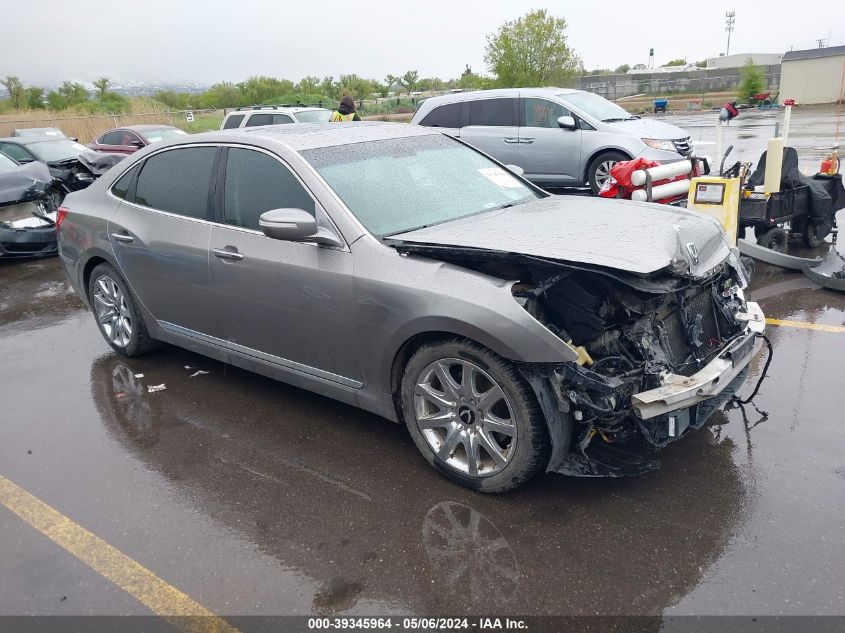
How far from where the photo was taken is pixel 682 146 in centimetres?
1121

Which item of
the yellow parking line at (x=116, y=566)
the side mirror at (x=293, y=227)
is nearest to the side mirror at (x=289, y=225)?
the side mirror at (x=293, y=227)

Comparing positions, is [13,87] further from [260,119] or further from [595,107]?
[595,107]

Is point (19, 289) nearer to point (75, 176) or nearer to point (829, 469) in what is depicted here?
point (75, 176)

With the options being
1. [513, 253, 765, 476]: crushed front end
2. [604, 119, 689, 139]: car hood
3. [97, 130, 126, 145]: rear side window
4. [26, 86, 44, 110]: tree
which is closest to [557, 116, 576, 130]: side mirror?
[604, 119, 689, 139]: car hood

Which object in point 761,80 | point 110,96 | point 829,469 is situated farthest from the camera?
point 110,96

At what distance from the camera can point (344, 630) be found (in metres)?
2.71

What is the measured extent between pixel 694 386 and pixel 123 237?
4.03m

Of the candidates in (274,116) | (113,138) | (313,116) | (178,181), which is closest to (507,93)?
(313,116)

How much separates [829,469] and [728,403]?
1.84 ft

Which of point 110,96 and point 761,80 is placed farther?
point 110,96

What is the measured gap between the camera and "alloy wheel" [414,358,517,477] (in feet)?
10.9

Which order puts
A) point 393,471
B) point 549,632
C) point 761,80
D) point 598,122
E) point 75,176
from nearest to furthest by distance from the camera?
1. point 549,632
2. point 393,471
3. point 75,176
4. point 598,122
5. point 761,80

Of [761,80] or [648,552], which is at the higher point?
[761,80]

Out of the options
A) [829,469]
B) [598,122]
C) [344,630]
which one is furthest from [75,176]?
[829,469]
